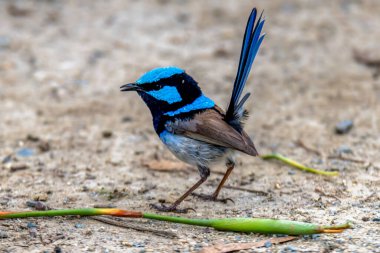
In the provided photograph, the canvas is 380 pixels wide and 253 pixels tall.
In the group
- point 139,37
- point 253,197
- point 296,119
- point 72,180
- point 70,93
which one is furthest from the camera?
point 139,37

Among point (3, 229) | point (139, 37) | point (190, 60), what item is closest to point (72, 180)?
point (3, 229)

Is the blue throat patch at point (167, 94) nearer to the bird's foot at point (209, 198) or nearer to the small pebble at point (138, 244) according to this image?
the bird's foot at point (209, 198)

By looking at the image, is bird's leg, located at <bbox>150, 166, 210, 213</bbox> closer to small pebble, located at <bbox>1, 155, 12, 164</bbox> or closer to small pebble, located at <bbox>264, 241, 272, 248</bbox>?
small pebble, located at <bbox>264, 241, 272, 248</bbox>

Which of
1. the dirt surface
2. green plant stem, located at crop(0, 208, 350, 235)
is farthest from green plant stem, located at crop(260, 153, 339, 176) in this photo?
green plant stem, located at crop(0, 208, 350, 235)

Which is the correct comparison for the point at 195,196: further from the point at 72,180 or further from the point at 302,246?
the point at 302,246

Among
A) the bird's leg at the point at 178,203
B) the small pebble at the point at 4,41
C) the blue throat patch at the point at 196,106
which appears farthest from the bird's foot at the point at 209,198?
the small pebble at the point at 4,41

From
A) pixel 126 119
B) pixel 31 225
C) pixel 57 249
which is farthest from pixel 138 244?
pixel 126 119

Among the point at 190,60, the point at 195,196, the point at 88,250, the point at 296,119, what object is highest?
the point at 190,60

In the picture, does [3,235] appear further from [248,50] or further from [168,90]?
[248,50]
